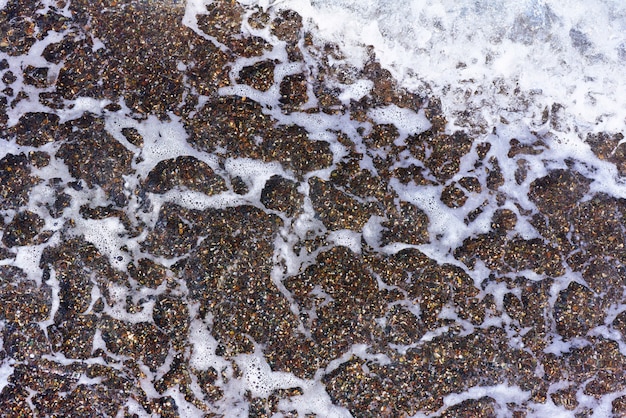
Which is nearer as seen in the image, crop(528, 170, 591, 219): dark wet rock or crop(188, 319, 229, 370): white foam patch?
crop(188, 319, 229, 370): white foam patch

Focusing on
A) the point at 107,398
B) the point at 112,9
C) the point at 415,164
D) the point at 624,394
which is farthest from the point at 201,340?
the point at 624,394

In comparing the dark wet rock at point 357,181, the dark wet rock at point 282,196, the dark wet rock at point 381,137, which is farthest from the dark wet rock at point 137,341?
the dark wet rock at point 381,137

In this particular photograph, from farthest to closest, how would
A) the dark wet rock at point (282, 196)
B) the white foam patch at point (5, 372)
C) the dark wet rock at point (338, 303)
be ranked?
the dark wet rock at point (282, 196) < the dark wet rock at point (338, 303) < the white foam patch at point (5, 372)

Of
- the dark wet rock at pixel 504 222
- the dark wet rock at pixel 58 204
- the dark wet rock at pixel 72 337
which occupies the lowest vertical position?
the dark wet rock at pixel 72 337

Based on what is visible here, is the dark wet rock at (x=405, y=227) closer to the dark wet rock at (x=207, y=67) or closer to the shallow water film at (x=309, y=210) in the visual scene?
the shallow water film at (x=309, y=210)

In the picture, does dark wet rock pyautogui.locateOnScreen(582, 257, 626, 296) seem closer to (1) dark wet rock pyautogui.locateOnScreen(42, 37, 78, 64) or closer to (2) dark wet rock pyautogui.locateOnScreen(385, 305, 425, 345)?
(2) dark wet rock pyautogui.locateOnScreen(385, 305, 425, 345)

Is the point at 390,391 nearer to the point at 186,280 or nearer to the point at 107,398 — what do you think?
the point at 186,280

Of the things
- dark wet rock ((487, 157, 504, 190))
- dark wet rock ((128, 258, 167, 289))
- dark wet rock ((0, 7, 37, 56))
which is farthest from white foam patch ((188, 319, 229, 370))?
dark wet rock ((0, 7, 37, 56))
